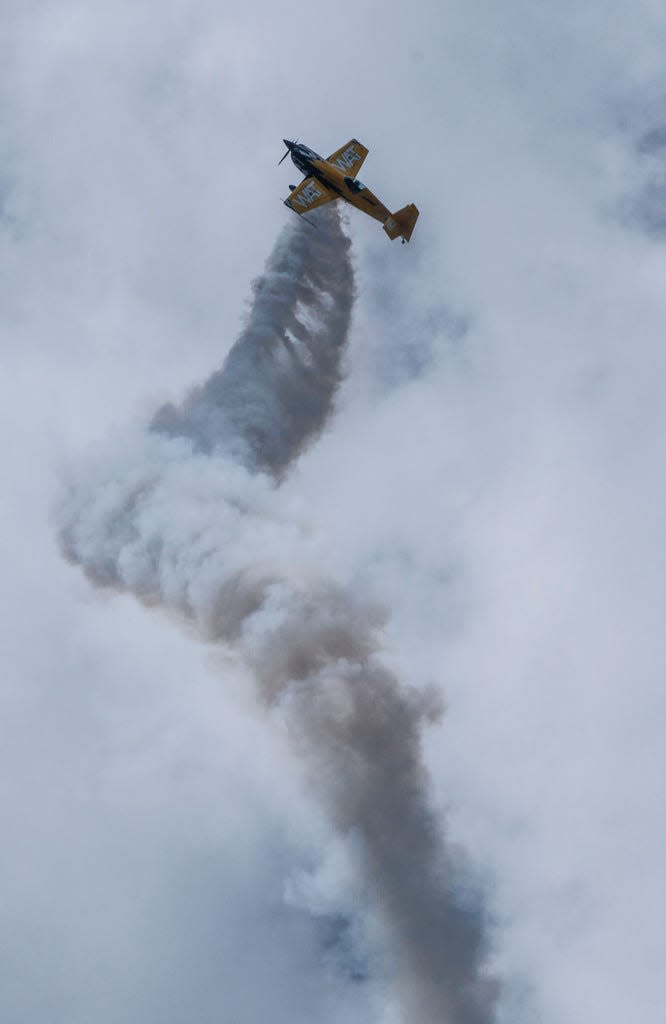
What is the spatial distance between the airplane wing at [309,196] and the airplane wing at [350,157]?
3.40 metres

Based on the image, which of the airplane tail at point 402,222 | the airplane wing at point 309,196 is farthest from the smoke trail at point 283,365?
the airplane tail at point 402,222

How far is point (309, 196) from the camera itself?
454 feet

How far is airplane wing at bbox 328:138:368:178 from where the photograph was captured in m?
141

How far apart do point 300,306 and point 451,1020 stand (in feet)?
209

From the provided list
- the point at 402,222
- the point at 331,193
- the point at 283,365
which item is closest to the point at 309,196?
the point at 331,193

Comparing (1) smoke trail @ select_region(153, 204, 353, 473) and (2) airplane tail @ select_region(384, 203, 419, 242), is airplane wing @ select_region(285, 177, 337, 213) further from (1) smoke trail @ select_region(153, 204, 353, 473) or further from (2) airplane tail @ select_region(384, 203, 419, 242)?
(2) airplane tail @ select_region(384, 203, 419, 242)

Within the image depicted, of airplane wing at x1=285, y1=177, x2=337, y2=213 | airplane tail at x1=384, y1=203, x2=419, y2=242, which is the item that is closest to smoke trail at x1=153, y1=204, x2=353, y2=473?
airplane wing at x1=285, y1=177, x2=337, y2=213

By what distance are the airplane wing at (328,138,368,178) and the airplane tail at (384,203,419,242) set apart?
6.97 m

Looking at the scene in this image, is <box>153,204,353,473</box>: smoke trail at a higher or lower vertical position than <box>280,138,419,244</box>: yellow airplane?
lower

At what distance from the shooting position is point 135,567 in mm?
128000

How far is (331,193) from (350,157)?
221 inches

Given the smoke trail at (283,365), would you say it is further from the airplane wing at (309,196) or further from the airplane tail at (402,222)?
the airplane tail at (402,222)

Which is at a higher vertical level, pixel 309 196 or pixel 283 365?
pixel 309 196

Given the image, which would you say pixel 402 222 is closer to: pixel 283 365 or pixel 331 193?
pixel 331 193
